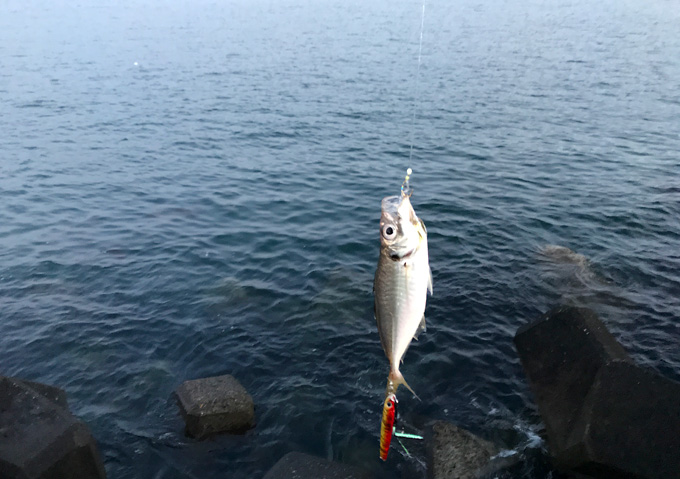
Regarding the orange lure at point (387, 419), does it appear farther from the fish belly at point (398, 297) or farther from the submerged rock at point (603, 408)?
the submerged rock at point (603, 408)

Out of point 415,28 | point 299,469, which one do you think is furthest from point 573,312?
point 415,28

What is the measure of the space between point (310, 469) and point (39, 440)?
3697mm

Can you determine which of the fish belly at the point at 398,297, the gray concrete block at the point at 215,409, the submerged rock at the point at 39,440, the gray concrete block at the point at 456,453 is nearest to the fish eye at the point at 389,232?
the fish belly at the point at 398,297

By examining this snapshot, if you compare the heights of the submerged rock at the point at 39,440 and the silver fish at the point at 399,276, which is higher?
the silver fish at the point at 399,276

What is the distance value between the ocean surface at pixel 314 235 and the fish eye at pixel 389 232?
16.3 ft

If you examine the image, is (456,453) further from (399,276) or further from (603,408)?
(399,276)

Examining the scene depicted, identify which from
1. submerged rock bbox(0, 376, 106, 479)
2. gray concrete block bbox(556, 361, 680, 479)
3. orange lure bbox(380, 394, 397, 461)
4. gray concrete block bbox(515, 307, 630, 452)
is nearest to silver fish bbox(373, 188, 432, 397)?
orange lure bbox(380, 394, 397, 461)

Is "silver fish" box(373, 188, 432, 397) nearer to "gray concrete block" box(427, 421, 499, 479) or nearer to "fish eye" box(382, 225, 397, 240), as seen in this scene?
"fish eye" box(382, 225, 397, 240)

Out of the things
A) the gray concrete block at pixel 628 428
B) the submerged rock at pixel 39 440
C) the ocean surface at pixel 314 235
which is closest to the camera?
the submerged rock at pixel 39 440

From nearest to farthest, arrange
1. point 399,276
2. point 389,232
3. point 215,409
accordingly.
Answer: point 389,232, point 399,276, point 215,409

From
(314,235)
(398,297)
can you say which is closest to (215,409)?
(398,297)

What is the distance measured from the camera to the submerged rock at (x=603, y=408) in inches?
297

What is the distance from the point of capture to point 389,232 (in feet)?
19.3

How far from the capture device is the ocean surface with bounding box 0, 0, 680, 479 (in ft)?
35.1
